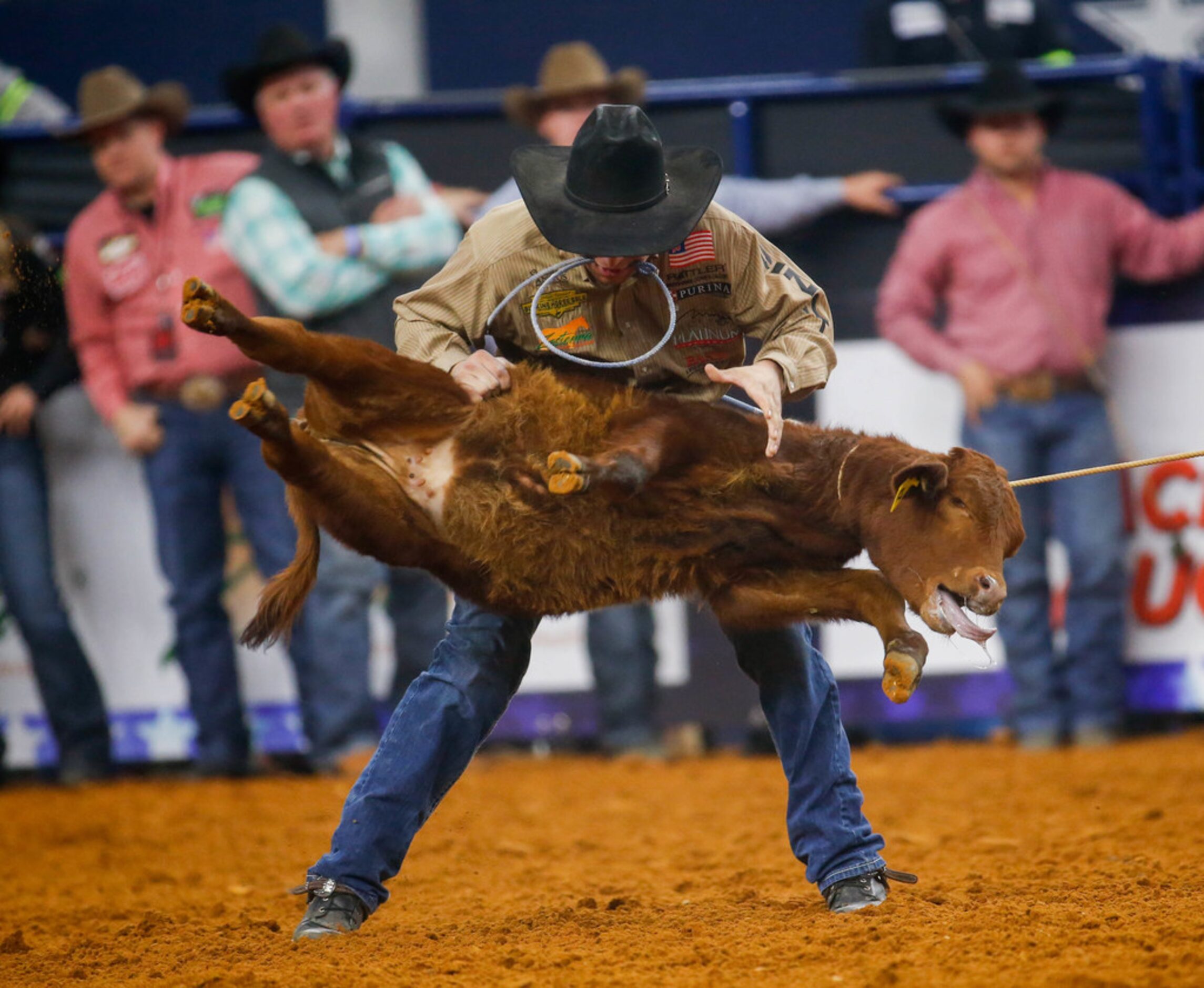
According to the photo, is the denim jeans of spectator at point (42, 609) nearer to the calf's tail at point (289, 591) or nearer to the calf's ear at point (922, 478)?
the calf's tail at point (289, 591)

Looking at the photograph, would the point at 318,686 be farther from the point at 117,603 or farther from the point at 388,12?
the point at 388,12

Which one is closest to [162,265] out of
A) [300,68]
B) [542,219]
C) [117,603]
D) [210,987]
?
[300,68]

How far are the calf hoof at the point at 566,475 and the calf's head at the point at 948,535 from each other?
0.74 m

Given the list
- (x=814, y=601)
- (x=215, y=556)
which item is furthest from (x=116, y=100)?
(x=814, y=601)

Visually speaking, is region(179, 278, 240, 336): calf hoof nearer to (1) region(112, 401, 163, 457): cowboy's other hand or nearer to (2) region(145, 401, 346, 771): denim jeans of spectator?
(2) region(145, 401, 346, 771): denim jeans of spectator

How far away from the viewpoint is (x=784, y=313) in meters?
3.80

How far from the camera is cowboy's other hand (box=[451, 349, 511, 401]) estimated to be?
139 inches

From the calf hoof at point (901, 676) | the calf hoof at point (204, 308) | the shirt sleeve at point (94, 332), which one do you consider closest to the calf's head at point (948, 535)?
the calf hoof at point (901, 676)

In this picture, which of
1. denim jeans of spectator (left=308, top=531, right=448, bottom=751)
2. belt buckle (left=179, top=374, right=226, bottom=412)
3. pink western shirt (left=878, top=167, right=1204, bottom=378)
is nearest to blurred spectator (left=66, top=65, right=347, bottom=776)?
belt buckle (left=179, top=374, right=226, bottom=412)

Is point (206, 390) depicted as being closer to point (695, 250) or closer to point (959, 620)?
point (695, 250)

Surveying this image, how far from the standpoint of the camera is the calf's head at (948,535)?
339cm

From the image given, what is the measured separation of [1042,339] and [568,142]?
7.61ft

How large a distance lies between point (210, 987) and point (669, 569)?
53.7 inches

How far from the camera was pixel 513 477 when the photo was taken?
3.53 meters
